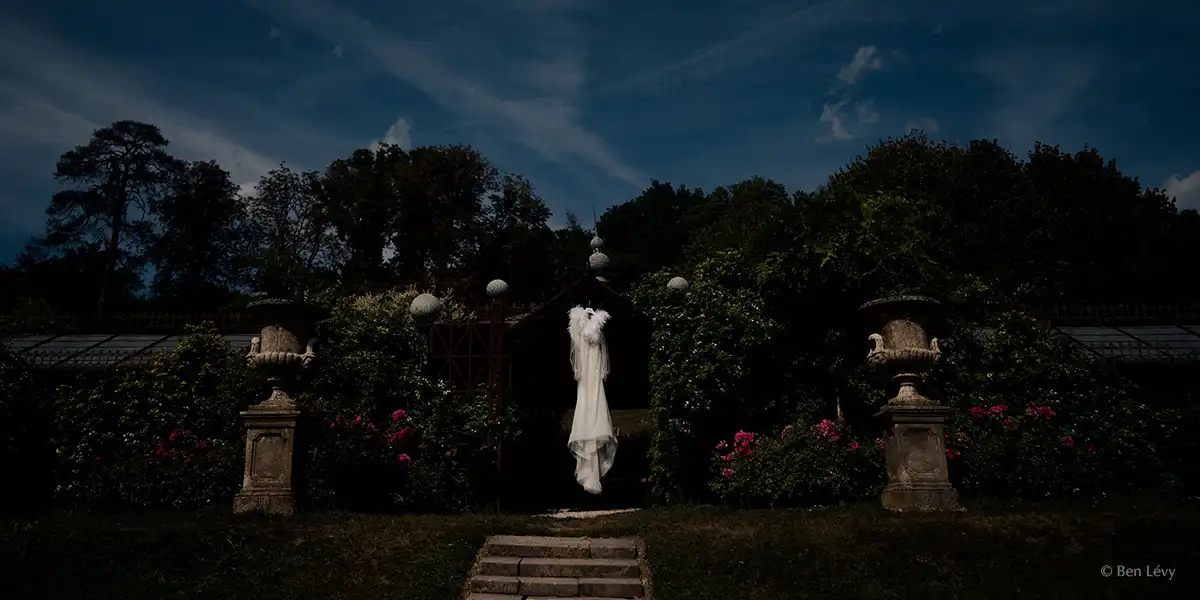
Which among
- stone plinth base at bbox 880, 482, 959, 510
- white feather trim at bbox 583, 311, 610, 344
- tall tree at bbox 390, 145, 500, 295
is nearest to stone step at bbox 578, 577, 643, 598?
stone plinth base at bbox 880, 482, 959, 510

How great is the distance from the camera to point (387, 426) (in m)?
10.3

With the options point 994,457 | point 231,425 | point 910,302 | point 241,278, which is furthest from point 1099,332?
point 241,278

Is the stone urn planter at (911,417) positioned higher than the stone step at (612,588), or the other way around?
the stone urn planter at (911,417)

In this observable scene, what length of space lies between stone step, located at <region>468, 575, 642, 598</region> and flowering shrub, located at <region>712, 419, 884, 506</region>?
3379 mm

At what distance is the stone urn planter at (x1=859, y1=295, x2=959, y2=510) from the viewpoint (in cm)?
800

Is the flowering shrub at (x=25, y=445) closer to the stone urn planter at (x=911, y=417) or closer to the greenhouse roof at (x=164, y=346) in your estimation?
the greenhouse roof at (x=164, y=346)

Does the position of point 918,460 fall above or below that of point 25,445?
below

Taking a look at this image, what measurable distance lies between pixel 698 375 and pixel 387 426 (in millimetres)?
4173

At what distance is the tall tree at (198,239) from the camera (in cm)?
2847

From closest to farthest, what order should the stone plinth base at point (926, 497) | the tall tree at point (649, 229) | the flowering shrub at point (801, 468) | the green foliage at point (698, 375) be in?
the stone plinth base at point (926, 497) → the flowering shrub at point (801, 468) → the green foliage at point (698, 375) → the tall tree at point (649, 229)

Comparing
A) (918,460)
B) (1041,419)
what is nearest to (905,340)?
(918,460)

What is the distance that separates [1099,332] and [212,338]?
1543 cm

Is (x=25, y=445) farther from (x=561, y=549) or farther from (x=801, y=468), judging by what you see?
(x=801, y=468)

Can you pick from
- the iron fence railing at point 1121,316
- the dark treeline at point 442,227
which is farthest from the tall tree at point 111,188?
the iron fence railing at point 1121,316
